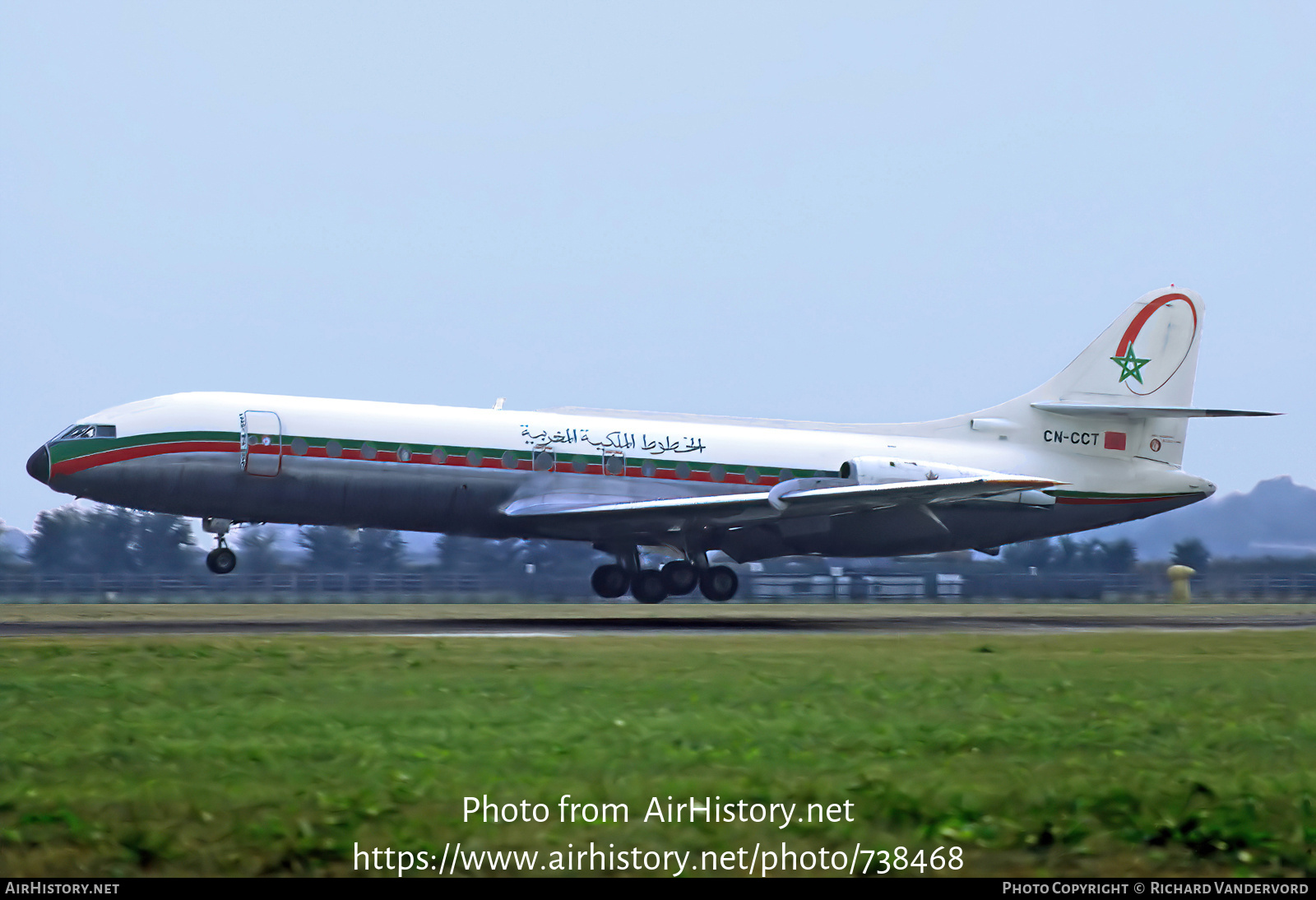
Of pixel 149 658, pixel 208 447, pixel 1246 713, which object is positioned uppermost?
pixel 208 447

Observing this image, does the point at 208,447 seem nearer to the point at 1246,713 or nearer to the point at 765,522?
the point at 765,522

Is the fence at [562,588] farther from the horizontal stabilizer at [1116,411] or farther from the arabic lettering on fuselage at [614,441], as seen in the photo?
the horizontal stabilizer at [1116,411]

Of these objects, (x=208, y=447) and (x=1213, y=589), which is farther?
(x=1213, y=589)

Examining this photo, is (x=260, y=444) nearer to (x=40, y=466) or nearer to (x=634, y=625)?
(x=40, y=466)

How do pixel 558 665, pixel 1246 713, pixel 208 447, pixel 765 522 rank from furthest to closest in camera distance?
pixel 765 522 → pixel 208 447 → pixel 558 665 → pixel 1246 713

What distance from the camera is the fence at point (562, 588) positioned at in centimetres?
4166

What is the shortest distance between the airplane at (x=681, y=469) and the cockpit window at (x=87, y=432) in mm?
38

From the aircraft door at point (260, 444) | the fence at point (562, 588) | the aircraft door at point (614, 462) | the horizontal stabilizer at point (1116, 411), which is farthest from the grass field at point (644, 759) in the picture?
the fence at point (562, 588)

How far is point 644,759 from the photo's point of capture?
9.20 metres

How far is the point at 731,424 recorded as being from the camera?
35.1 m

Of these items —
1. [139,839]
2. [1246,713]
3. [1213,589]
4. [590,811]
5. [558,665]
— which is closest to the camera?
[139,839]

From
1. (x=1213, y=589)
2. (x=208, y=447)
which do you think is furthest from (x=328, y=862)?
(x=1213, y=589)
